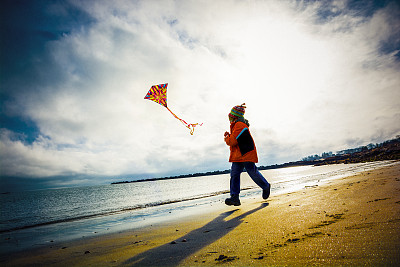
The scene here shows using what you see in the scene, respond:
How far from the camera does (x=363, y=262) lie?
5.14ft

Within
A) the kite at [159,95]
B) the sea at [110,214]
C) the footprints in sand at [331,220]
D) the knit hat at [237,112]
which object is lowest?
the sea at [110,214]

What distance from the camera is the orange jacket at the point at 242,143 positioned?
5652 millimetres

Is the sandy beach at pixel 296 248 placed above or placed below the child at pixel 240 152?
below

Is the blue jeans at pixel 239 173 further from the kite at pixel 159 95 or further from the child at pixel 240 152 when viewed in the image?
the kite at pixel 159 95

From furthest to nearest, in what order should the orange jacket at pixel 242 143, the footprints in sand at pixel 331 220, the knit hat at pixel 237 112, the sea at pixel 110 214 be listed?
the sea at pixel 110 214 → the knit hat at pixel 237 112 → the orange jacket at pixel 242 143 → the footprints in sand at pixel 331 220

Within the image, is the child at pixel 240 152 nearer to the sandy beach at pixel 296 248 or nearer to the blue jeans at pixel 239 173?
the blue jeans at pixel 239 173

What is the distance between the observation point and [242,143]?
568 cm

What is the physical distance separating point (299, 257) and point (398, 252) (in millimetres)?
789

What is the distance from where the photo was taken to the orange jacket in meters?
5.65

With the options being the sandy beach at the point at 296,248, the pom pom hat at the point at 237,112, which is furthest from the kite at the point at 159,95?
the sandy beach at the point at 296,248

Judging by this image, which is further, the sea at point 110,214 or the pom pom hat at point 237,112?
the sea at point 110,214

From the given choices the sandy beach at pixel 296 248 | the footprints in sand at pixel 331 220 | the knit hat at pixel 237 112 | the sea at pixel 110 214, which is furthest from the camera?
the sea at pixel 110 214

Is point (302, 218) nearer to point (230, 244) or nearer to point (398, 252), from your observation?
point (230, 244)

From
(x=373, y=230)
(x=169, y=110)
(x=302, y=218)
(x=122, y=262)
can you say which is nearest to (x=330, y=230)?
(x=373, y=230)
